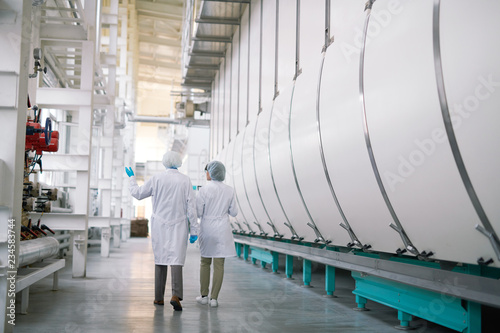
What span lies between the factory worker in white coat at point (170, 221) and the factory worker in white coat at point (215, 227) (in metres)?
0.19

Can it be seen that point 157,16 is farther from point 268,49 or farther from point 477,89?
point 477,89

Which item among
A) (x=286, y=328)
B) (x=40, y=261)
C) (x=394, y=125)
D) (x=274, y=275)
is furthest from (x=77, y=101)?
(x=394, y=125)

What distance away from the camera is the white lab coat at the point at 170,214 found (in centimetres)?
524

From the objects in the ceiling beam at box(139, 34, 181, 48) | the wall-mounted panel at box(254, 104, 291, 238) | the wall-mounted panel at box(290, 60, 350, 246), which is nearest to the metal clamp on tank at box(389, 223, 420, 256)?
the wall-mounted panel at box(290, 60, 350, 246)

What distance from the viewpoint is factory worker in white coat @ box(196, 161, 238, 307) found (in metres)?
5.44

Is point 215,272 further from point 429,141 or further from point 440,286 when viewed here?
point 429,141

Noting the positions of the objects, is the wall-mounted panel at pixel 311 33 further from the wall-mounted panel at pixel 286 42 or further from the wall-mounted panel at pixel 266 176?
the wall-mounted panel at pixel 266 176

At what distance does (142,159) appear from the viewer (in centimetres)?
3669

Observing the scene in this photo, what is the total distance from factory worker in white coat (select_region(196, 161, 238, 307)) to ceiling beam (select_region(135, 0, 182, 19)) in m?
19.3

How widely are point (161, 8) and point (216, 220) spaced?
787 inches

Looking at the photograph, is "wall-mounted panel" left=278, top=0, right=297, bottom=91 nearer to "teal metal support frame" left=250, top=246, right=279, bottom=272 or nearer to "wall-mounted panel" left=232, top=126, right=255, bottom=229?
→ "wall-mounted panel" left=232, top=126, right=255, bottom=229

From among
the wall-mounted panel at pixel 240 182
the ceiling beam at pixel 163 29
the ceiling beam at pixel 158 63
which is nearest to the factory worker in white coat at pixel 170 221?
the wall-mounted panel at pixel 240 182

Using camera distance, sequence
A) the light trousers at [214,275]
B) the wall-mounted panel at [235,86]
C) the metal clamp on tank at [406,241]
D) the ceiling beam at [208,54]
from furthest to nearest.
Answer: the ceiling beam at [208,54]
the wall-mounted panel at [235,86]
the light trousers at [214,275]
the metal clamp on tank at [406,241]

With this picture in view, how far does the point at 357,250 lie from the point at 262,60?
5.09 metres
